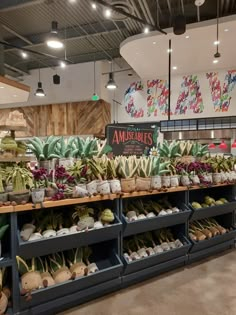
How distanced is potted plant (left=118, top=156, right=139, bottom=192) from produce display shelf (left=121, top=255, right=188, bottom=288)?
0.90m

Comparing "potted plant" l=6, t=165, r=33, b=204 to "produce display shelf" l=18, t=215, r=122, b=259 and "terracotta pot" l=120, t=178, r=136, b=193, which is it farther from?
"terracotta pot" l=120, t=178, r=136, b=193

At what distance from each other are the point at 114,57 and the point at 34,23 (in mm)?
3010

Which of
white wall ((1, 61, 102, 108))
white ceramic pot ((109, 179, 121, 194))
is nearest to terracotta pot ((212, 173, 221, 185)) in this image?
white ceramic pot ((109, 179, 121, 194))

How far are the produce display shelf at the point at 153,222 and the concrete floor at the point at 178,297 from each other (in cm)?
58

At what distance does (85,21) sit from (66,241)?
582 centimetres

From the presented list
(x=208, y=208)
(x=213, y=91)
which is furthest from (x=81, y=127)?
(x=208, y=208)

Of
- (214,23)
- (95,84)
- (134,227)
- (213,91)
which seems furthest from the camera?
(95,84)

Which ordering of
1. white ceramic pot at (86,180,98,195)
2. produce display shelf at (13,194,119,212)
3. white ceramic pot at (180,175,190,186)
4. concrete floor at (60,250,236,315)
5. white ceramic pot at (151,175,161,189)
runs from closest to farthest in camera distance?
produce display shelf at (13,194,119,212) → concrete floor at (60,250,236,315) → white ceramic pot at (86,180,98,195) → white ceramic pot at (151,175,161,189) → white ceramic pot at (180,175,190,186)

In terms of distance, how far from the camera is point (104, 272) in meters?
2.63

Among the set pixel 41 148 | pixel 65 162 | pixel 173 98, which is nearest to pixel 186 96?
pixel 173 98

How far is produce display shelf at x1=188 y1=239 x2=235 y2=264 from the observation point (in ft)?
11.5

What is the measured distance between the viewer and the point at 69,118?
9.26 m

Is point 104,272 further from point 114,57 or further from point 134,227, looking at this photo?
point 114,57

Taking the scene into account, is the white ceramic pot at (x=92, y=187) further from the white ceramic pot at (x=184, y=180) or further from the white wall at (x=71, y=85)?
the white wall at (x=71, y=85)
